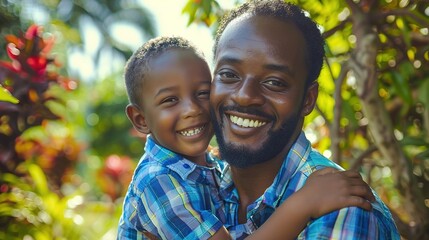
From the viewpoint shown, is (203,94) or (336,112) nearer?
(203,94)

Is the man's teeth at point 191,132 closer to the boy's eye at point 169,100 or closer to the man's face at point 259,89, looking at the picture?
the boy's eye at point 169,100

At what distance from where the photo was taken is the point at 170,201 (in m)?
2.32

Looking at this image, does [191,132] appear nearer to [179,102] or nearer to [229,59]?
[179,102]

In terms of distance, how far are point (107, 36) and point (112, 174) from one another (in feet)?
84.3

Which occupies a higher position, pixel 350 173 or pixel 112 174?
pixel 112 174

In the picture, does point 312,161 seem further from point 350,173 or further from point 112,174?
point 112,174

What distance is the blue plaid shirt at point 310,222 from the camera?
6.10ft

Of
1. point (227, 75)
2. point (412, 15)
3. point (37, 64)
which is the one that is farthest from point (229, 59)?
point (37, 64)

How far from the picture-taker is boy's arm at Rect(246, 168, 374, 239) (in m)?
1.90

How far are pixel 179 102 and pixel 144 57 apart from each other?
0.24 metres

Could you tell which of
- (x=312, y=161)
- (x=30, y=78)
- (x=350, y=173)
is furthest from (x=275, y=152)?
(x=30, y=78)

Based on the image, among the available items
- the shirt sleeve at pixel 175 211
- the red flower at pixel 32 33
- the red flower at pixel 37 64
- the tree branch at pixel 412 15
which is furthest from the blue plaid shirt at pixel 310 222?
the red flower at pixel 32 33

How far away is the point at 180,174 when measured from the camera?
7.95 ft

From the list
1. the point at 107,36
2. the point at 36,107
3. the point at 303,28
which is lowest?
the point at 303,28
